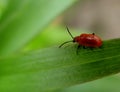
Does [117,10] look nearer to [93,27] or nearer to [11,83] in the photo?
[93,27]

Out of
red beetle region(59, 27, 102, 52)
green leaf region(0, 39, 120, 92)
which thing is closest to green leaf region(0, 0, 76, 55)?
red beetle region(59, 27, 102, 52)

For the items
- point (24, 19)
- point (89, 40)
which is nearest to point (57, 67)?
point (89, 40)

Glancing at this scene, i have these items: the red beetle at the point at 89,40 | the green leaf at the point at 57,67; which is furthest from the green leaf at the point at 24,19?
the green leaf at the point at 57,67

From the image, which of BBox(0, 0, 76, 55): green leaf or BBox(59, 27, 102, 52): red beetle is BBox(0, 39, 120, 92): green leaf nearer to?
BBox(59, 27, 102, 52): red beetle

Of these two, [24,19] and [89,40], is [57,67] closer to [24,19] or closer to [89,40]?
[89,40]

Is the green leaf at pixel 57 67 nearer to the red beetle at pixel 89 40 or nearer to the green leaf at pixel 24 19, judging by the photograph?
the red beetle at pixel 89 40

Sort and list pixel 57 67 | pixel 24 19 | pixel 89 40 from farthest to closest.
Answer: pixel 24 19
pixel 89 40
pixel 57 67
